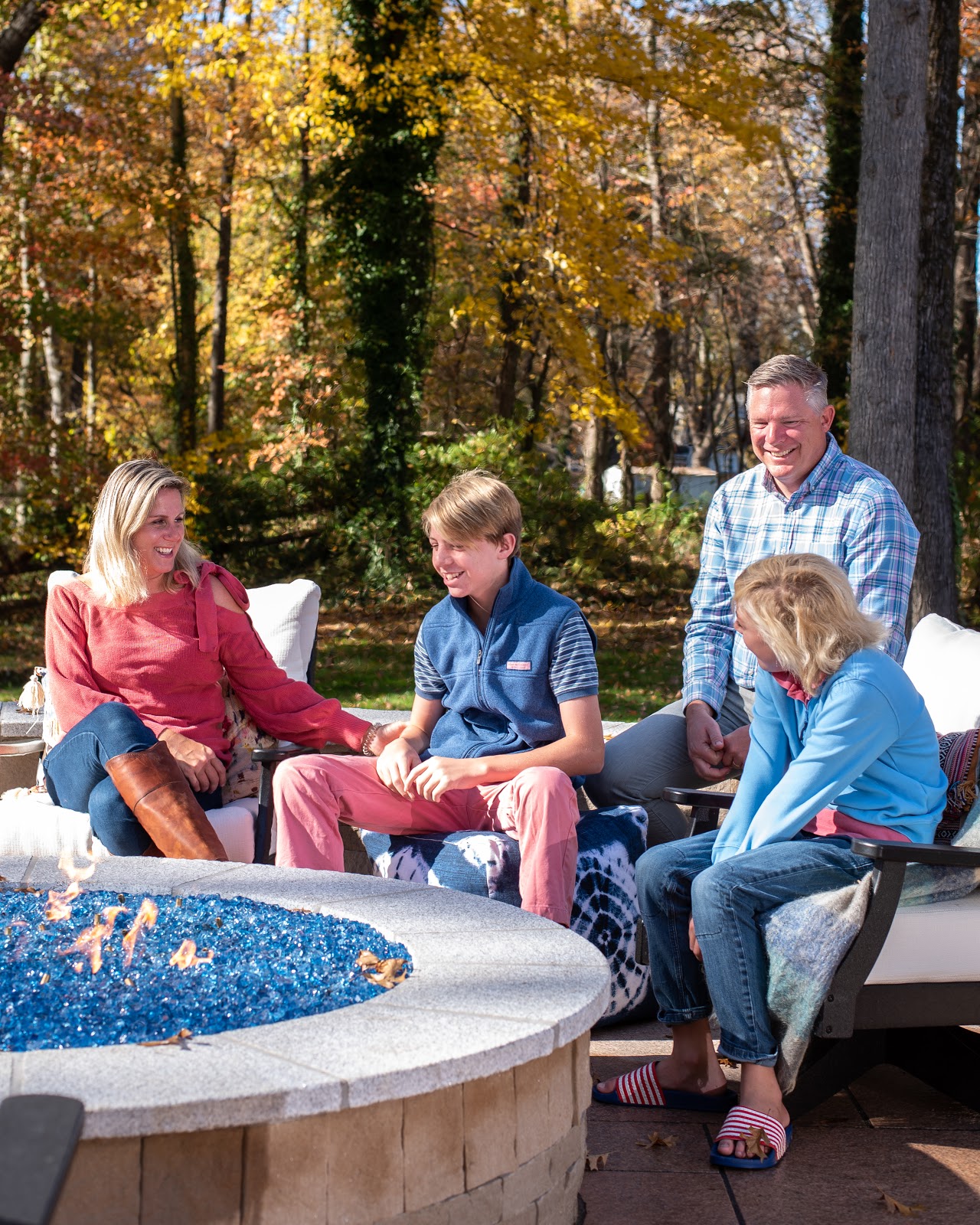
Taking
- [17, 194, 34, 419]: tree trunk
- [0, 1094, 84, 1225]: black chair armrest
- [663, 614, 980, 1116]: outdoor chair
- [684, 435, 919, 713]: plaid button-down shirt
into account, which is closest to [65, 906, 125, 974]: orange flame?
[0, 1094, 84, 1225]: black chair armrest

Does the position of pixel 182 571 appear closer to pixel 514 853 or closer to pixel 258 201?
pixel 514 853

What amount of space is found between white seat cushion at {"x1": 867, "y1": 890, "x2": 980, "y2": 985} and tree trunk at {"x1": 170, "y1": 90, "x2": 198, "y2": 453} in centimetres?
1448

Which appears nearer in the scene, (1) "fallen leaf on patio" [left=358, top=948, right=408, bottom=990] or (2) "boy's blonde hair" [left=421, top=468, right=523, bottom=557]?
(1) "fallen leaf on patio" [left=358, top=948, right=408, bottom=990]

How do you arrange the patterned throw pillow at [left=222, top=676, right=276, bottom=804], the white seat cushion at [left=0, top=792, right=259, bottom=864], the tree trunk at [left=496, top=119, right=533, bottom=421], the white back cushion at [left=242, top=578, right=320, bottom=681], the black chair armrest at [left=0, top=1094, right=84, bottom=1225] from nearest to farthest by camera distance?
the black chair armrest at [left=0, top=1094, right=84, bottom=1225] < the white seat cushion at [left=0, top=792, right=259, bottom=864] < the patterned throw pillow at [left=222, top=676, right=276, bottom=804] < the white back cushion at [left=242, top=578, right=320, bottom=681] < the tree trunk at [left=496, top=119, right=533, bottom=421]

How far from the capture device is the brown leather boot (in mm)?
3746

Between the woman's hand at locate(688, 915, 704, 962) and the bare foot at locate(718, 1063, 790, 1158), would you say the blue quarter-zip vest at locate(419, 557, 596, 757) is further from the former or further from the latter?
the bare foot at locate(718, 1063, 790, 1158)

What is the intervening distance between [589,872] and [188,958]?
4.88 ft

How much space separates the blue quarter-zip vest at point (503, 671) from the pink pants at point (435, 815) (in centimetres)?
17

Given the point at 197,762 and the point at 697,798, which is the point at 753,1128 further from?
the point at 197,762

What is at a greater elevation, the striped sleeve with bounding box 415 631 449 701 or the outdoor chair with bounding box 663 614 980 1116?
the striped sleeve with bounding box 415 631 449 701

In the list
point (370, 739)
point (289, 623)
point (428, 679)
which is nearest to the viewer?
point (428, 679)

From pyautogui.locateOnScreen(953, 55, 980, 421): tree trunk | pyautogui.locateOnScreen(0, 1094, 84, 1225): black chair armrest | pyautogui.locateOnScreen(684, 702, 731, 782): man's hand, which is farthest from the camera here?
pyautogui.locateOnScreen(953, 55, 980, 421): tree trunk

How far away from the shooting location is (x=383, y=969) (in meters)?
2.54

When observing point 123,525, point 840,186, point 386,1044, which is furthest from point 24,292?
point 386,1044
